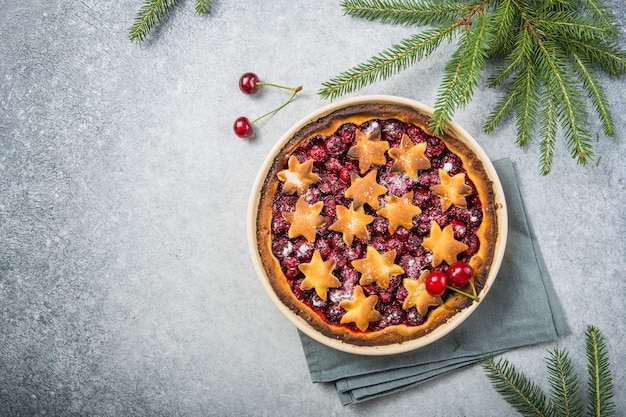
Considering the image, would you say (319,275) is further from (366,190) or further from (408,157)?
(408,157)

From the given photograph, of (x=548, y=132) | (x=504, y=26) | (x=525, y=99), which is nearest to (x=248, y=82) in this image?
(x=504, y=26)

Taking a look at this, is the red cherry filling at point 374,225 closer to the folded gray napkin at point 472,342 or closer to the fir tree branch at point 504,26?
the folded gray napkin at point 472,342

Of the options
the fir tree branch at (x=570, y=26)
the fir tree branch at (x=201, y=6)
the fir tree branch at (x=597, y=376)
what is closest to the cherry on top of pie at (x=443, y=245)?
the fir tree branch at (x=597, y=376)

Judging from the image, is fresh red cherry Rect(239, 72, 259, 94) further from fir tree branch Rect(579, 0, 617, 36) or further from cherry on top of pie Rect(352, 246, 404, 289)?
fir tree branch Rect(579, 0, 617, 36)

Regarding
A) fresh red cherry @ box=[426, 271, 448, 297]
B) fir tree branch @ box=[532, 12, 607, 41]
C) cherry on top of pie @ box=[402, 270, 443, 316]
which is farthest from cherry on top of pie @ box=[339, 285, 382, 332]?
fir tree branch @ box=[532, 12, 607, 41]

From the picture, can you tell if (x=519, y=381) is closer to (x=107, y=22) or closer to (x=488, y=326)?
(x=488, y=326)

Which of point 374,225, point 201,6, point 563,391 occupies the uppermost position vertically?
point 201,6

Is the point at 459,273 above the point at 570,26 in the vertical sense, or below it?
below
